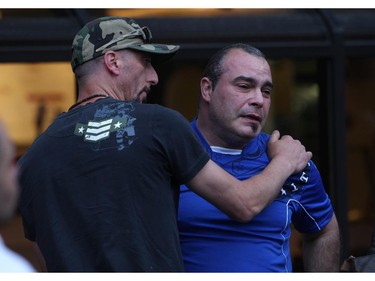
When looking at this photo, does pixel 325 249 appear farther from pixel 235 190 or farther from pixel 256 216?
pixel 235 190

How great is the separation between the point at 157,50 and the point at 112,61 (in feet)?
0.48

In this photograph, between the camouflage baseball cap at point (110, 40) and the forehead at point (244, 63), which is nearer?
the camouflage baseball cap at point (110, 40)

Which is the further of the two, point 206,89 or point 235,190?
point 206,89

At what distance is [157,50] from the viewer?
310 centimetres

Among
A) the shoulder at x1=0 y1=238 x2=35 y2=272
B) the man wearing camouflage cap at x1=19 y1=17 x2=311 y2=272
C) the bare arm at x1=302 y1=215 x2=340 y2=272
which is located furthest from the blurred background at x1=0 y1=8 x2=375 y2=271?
the shoulder at x1=0 y1=238 x2=35 y2=272

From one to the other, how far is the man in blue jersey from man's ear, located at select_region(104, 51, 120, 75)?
56cm

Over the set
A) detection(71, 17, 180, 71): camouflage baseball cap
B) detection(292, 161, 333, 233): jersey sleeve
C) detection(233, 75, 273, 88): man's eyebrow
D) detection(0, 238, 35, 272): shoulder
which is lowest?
detection(0, 238, 35, 272): shoulder

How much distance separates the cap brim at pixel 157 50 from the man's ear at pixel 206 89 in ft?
1.63

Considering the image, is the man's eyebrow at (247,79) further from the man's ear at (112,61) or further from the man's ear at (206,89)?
the man's ear at (112,61)

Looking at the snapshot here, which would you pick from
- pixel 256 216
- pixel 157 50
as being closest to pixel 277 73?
pixel 256 216

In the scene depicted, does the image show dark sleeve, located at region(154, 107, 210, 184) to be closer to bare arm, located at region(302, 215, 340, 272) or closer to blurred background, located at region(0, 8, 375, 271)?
bare arm, located at region(302, 215, 340, 272)

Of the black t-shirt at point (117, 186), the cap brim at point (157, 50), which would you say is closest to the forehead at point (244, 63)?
the cap brim at point (157, 50)

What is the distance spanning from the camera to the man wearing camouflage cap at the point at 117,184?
2842mm

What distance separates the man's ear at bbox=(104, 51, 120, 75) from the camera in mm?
3053
